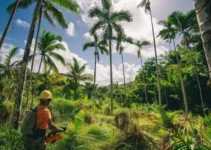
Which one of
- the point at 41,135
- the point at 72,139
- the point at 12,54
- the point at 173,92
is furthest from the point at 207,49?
the point at 173,92

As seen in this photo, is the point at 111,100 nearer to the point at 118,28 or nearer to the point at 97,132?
the point at 118,28

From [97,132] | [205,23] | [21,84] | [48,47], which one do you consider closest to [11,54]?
[48,47]

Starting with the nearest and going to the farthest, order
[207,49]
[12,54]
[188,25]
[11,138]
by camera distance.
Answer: [207,49] → [11,138] → [12,54] → [188,25]

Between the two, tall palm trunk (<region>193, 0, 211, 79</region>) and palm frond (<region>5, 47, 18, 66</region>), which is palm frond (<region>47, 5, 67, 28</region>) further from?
tall palm trunk (<region>193, 0, 211, 79</region>)

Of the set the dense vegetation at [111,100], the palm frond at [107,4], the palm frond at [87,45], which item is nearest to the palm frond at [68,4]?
the dense vegetation at [111,100]

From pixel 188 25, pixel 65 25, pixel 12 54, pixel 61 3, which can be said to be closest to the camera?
pixel 61 3

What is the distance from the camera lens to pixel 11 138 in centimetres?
652

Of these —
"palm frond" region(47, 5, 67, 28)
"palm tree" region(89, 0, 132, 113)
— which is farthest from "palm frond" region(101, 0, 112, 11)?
"palm frond" region(47, 5, 67, 28)

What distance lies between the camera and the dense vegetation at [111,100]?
5.16 m

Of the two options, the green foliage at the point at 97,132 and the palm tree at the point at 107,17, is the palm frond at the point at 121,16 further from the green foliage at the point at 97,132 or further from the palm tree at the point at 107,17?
the green foliage at the point at 97,132

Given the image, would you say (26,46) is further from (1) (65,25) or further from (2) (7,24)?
(1) (65,25)

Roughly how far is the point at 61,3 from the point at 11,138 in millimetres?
9062

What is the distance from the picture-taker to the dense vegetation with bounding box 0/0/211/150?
5160 mm

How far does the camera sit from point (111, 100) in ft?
60.8
